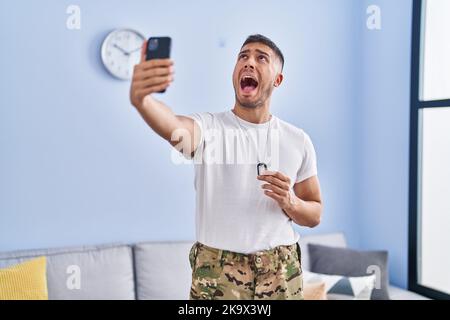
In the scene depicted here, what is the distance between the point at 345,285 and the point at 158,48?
1.39 metres

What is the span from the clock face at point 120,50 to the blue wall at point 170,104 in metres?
0.04

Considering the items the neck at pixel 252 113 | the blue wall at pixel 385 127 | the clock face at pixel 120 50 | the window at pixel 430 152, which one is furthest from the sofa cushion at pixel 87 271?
the neck at pixel 252 113

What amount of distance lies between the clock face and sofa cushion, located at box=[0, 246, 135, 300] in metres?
0.59

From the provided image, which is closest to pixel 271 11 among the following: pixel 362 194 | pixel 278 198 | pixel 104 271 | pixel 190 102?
pixel 190 102

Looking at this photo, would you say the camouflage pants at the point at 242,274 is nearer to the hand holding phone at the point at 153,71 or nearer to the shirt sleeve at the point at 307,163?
the shirt sleeve at the point at 307,163

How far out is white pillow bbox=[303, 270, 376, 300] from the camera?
5.63 ft

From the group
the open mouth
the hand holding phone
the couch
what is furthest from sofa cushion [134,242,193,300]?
the hand holding phone

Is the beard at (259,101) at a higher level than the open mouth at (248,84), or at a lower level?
lower

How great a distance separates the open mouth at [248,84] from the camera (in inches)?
27.4

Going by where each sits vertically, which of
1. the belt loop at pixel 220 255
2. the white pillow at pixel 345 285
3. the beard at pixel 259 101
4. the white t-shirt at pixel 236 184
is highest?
the beard at pixel 259 101

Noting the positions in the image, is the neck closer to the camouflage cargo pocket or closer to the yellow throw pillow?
the camouflage cargo pocket

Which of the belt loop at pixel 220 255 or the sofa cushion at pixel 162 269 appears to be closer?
the belt loop at pixel 220 255

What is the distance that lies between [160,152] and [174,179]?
9cm
